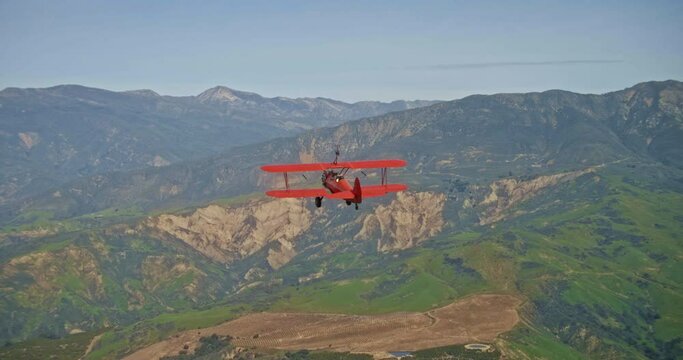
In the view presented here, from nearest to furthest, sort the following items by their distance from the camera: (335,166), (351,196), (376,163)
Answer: (351,196) < (335,166) < (376,163)

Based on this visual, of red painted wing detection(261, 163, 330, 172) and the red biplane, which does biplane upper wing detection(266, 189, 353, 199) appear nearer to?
the red biplane

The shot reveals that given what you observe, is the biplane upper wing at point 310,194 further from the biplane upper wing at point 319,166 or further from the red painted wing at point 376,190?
the biplane upper wing at point 319,166

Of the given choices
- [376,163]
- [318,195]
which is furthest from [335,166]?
[376,163]

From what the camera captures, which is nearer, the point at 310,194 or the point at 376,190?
the point at 376,190

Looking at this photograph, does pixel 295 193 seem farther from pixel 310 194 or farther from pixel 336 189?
pixel 336 189

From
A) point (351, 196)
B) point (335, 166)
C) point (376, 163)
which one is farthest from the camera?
point (376, 163)

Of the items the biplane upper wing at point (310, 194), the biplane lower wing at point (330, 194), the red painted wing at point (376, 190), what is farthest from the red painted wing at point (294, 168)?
the red painted wing at point (376, 190)

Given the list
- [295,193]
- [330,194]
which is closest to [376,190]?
[330,194]

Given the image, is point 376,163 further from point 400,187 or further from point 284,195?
point 284,195

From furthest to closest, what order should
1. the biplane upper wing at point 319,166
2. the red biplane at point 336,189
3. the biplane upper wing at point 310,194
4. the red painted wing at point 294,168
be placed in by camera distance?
1. the red painted wing at point 294,168
2. the biplane upper wing at point 319,166
3. the red biplane at point 336,189
4. the biplane upper wing at point 310,194

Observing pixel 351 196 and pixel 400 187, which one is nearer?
pixel 351 196

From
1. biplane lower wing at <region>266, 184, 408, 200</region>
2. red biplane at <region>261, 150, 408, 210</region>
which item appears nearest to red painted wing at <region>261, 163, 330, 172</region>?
red biplane at <region>261, 150, 408, 210</region>
